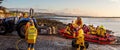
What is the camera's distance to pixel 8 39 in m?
25.1

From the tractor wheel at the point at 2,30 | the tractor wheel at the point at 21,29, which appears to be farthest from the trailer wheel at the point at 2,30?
the tractor wheel at the point at 21,29

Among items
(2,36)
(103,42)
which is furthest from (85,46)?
(2,36)

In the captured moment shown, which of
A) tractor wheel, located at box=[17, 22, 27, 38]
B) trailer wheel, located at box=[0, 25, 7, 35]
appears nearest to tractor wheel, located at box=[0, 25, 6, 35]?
trailer wheel, located at box=[0, 25, 7, 35]

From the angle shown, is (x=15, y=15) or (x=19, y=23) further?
(x=15, y=15)

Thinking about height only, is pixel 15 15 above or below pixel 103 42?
above

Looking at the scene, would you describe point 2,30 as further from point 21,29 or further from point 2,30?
point 21,29

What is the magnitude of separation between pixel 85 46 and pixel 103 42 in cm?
588

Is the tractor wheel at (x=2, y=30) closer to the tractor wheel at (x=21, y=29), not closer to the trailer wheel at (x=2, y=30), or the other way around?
the trailer wheel at (x=2, y=30)

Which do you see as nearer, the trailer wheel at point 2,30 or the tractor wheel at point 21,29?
the tractor wheel at point 21,29

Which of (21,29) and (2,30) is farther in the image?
(2,30)

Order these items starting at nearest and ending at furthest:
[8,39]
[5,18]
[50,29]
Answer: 1. [8,39]
2. [5,18]
3. [50,29]

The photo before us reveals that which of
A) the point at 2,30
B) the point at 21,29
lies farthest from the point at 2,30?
the point at 21,29

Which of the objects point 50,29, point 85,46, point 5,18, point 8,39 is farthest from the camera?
point 50,29

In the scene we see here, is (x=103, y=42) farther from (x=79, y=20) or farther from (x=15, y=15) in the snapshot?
(x=15, y=15)
